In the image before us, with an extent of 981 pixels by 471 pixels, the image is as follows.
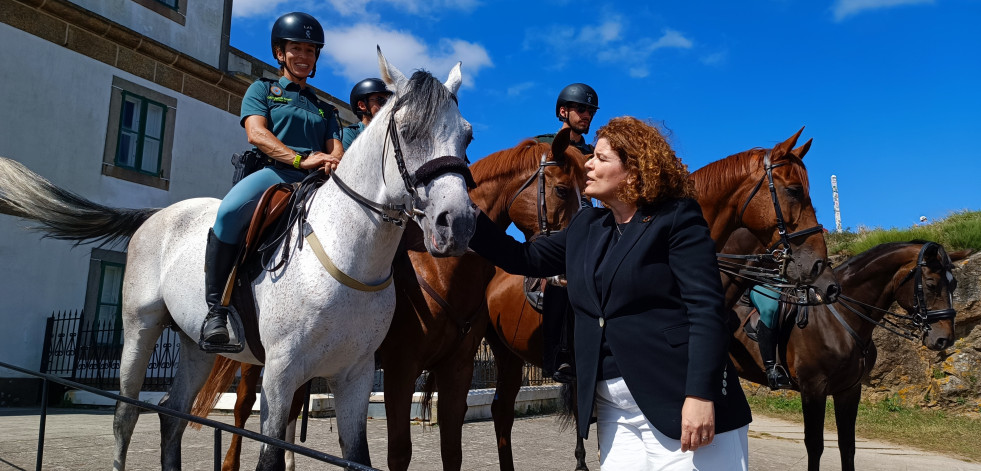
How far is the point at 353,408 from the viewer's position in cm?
324

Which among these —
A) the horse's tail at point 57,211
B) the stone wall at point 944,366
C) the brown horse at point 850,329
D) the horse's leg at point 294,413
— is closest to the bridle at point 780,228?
the brown horse at point 850,329

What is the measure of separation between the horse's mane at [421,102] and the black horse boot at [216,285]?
1.16m

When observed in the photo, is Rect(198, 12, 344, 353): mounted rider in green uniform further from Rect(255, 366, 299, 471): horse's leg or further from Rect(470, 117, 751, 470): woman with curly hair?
Rect(470, 117, 751, 470): woman with curly hair

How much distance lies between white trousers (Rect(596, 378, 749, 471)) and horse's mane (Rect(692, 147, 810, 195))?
321 cm

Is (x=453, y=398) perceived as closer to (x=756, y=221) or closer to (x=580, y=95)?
(x=756, y=221)

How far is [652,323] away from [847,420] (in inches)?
194

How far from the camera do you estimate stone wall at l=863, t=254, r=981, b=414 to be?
12.4m

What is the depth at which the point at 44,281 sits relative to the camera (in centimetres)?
1131

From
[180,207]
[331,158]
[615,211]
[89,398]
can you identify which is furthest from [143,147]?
[615,211]

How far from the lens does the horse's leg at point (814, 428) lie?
5770mm

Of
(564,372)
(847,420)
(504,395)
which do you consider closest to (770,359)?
(847,420)

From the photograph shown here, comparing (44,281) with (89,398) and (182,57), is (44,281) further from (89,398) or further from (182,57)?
(182,57)

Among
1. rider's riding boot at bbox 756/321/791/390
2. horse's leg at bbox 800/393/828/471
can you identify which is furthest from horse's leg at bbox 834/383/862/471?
rider's riding boot at bbox 756/321/791/390

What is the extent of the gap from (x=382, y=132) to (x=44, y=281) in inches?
427
